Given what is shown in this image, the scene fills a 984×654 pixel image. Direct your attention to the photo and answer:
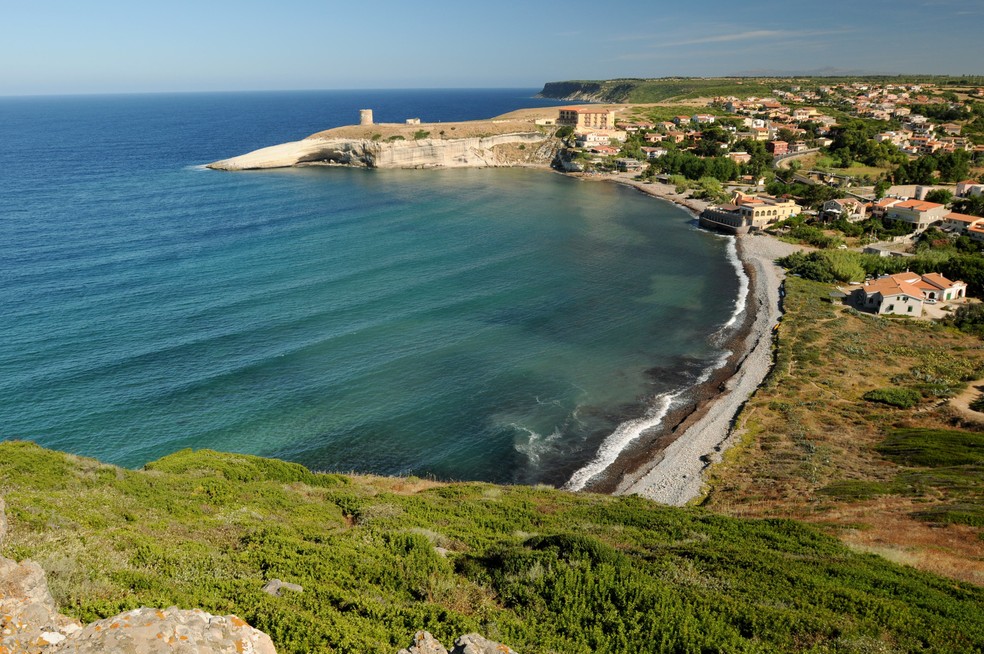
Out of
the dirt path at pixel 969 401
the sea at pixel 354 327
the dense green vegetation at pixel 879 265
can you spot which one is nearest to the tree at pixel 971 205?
the dense green vegetation at pixel 879 265

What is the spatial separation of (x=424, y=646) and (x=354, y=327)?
117 feet

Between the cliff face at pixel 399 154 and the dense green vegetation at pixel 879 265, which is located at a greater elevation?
the cliff face at pixel 399 154

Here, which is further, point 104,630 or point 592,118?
point 592,118

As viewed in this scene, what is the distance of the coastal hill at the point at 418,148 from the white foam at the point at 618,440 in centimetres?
9832

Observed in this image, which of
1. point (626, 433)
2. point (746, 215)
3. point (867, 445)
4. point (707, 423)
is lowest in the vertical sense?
point (626, 433)

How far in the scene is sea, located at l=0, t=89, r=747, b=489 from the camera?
99.3ft

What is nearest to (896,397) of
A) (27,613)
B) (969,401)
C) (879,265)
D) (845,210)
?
(969,401)

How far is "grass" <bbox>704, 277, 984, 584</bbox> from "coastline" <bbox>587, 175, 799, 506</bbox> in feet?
3.21

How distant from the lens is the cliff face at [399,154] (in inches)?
4665

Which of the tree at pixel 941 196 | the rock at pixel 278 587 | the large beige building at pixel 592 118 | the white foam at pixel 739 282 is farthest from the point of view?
the large beige building at pixel 592 118

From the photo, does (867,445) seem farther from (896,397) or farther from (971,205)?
Result: (971,205)

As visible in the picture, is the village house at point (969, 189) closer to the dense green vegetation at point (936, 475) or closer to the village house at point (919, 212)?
the village house at point (919, 212)

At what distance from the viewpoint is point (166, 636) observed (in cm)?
678

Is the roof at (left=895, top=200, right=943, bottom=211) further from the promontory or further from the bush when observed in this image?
the promontory
